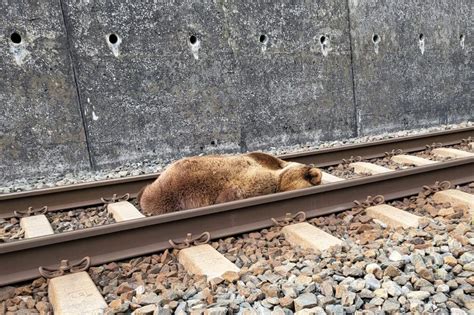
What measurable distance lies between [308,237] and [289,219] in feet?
1.23

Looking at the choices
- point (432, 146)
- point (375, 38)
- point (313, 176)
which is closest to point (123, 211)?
point (313, 176)

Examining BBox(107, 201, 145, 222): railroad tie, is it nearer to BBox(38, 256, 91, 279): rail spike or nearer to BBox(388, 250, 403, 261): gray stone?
BBox(38, 256, 91, 279): rail spike

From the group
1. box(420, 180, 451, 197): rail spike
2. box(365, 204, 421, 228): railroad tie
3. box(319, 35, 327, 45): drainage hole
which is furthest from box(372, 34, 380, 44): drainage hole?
box(365, 204, 421, 228): railroad tie

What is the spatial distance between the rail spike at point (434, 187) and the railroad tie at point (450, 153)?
173cm

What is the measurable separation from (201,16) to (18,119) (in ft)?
9.91

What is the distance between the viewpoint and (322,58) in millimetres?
7574

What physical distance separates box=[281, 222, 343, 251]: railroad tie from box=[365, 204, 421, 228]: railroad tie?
55 centimetres

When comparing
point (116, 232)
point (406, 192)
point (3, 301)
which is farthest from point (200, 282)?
point (406, 192)

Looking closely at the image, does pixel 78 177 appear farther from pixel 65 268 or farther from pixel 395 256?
pixel 395 256

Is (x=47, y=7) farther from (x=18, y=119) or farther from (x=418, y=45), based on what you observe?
(x=418, y=45)

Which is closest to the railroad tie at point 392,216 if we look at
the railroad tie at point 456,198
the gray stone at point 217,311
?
the railroad tie at point 456,198

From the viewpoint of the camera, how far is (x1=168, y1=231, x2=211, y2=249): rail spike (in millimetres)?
2902

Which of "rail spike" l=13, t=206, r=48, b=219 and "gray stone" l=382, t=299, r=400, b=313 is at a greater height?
"rail spike" l=13, t=206, r=48, b=219

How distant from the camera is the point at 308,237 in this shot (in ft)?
9.48
